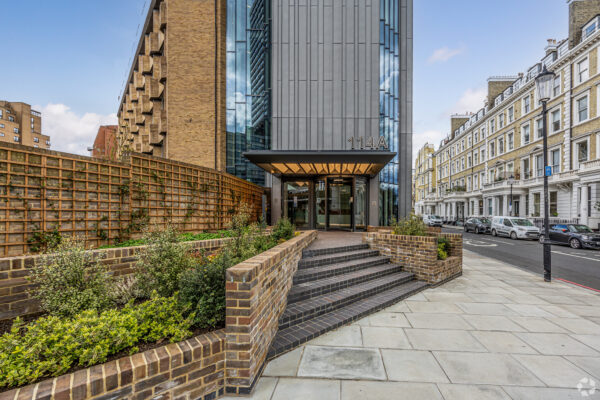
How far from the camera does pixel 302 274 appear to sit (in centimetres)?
491

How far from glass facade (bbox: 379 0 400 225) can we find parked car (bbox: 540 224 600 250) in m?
8.75

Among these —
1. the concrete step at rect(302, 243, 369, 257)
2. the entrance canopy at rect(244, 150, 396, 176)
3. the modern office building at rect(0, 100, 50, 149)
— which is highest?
the modern office building at rect(0, 100, 50, 149)

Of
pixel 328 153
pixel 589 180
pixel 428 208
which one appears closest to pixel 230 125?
pixel 328 153

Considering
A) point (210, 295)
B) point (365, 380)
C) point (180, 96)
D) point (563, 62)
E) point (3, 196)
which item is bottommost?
point (365, 380)

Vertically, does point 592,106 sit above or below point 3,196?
above

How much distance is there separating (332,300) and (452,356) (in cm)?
188

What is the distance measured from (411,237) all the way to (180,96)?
626 inches

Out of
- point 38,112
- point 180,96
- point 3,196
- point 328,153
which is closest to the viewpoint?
point 3,196

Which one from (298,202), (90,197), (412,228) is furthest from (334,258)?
(298,202)

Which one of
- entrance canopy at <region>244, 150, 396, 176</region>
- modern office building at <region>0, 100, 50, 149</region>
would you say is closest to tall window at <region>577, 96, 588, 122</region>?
entrance canopy at <region>244, 150, 396, 176</region>

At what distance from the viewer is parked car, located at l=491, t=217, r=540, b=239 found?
1736 centimetres

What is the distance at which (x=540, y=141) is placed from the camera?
24.1m

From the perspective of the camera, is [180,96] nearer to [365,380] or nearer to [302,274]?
[302,274]

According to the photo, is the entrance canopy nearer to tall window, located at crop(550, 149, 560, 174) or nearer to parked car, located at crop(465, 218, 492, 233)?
parked car, located at crop(465, 218, 492, 233)
